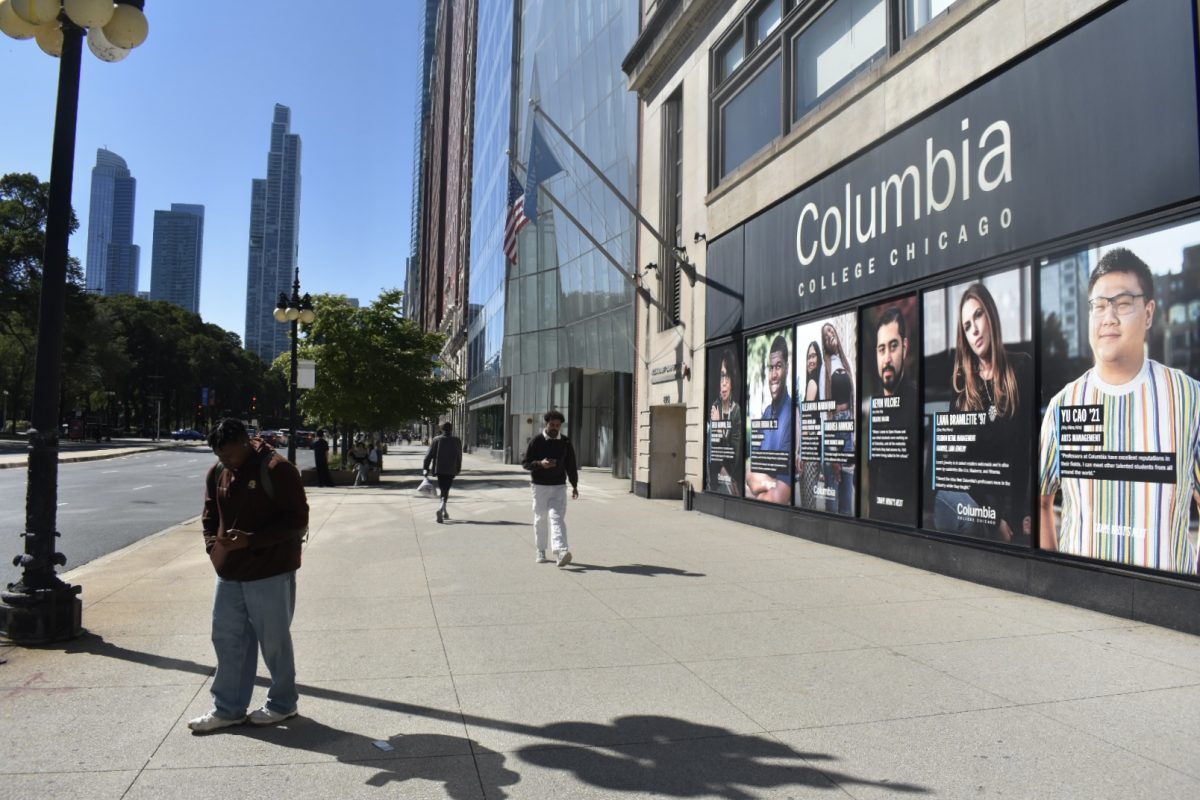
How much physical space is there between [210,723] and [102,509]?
15065 millimetres

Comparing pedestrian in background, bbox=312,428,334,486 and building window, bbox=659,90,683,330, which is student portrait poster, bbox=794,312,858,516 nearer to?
building window, bbox=659,90,683,330

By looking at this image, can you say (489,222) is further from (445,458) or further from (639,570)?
(639,570)

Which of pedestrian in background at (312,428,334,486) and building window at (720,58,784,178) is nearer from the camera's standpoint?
building window at (720,58,784,178)

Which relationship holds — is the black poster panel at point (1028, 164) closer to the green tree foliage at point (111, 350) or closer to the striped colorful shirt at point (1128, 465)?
the striped colorful shirt at point (1128, 465)

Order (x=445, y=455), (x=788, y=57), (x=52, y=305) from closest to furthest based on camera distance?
(x=52, y=305) → (x=788, y=57) → (x=445, y=455)

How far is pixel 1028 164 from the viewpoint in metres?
8.34

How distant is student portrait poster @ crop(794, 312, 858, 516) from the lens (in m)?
11.4

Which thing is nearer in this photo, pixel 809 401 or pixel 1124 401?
pixel 1124 401

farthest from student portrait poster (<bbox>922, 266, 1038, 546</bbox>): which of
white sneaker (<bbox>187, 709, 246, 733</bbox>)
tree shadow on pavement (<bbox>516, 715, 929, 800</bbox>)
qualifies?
white sneaker (<bbox>187, 709, 246, 733</bbox>)

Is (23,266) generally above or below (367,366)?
above

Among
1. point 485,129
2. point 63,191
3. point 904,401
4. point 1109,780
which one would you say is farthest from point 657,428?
point 485,129

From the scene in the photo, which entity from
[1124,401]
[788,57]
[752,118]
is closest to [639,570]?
[1124,401]

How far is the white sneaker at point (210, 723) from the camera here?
434cm

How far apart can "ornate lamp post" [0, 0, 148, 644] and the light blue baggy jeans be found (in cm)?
233
